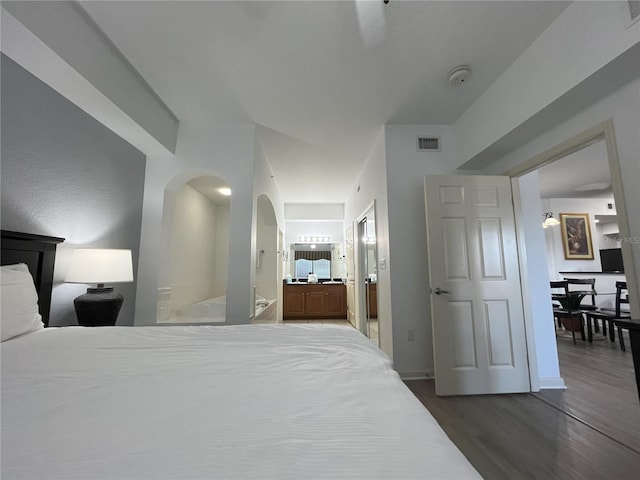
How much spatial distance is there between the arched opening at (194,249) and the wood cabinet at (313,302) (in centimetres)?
153

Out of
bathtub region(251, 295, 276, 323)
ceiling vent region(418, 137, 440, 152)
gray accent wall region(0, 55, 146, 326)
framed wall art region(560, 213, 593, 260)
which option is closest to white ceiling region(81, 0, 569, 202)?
ceiling vent region(418, 137, 440, 152)

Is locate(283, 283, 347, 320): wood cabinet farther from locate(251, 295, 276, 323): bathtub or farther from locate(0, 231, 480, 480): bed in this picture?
locate(0, 231, 480, 480): bed

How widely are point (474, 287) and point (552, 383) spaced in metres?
1.16

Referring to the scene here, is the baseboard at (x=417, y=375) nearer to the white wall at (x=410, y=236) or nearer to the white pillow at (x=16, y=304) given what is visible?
the white wall at (x=410, y=236)

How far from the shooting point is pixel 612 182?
5.33 ft

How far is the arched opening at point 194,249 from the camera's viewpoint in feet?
10.0

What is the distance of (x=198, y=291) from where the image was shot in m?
4.63

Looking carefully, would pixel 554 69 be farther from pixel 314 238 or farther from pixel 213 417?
pixel 314 238

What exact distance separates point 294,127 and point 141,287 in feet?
8.13

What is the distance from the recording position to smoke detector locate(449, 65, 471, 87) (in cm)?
218

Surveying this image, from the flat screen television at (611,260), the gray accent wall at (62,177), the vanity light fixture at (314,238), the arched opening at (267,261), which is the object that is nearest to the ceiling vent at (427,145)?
the arched opening at (267,261)

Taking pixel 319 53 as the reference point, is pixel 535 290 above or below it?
below

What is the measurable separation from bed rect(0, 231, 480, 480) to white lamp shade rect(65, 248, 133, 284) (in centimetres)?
94

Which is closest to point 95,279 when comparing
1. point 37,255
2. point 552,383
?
point 37,255
